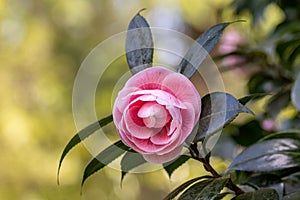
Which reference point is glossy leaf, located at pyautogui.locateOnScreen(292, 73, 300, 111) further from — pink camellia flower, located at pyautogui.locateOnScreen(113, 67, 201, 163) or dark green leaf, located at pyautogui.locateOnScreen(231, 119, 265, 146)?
pink camellia flower, located at pyautogui.locateOnScreen(113, 67, 201, 163)

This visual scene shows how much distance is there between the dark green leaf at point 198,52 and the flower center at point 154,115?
6 centimetres

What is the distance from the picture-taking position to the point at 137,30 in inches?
21.6

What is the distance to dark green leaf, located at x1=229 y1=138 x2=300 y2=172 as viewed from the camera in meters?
0.61

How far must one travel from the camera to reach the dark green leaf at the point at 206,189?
464 mm

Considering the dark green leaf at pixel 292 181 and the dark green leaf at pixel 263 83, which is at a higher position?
the dark green leaf at pixel 263 83

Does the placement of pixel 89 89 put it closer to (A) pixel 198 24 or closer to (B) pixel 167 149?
(B) pixel 167 149

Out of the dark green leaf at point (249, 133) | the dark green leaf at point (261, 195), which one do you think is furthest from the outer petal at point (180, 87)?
the dark green leaf at point (249, 133)

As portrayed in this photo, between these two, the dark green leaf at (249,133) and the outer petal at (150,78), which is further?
the dark green leaf at (249,133)

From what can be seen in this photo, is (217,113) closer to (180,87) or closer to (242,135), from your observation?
(180,87)

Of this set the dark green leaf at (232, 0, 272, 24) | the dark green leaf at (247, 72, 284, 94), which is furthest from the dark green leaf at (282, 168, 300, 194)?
the dark green leaf at (232, 0, 272, 24)

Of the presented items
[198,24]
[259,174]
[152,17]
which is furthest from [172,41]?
[259,174]

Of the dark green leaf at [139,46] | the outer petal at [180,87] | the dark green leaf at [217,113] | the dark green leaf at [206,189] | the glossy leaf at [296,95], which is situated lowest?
the dark green leaf at [206,189]

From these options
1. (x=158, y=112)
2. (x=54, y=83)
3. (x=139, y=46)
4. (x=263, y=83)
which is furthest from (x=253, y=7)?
(x=54, y=83)

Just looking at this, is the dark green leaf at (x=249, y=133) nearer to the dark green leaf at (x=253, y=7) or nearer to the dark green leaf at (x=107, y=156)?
the dark green leaf at (x=253, y=7)
